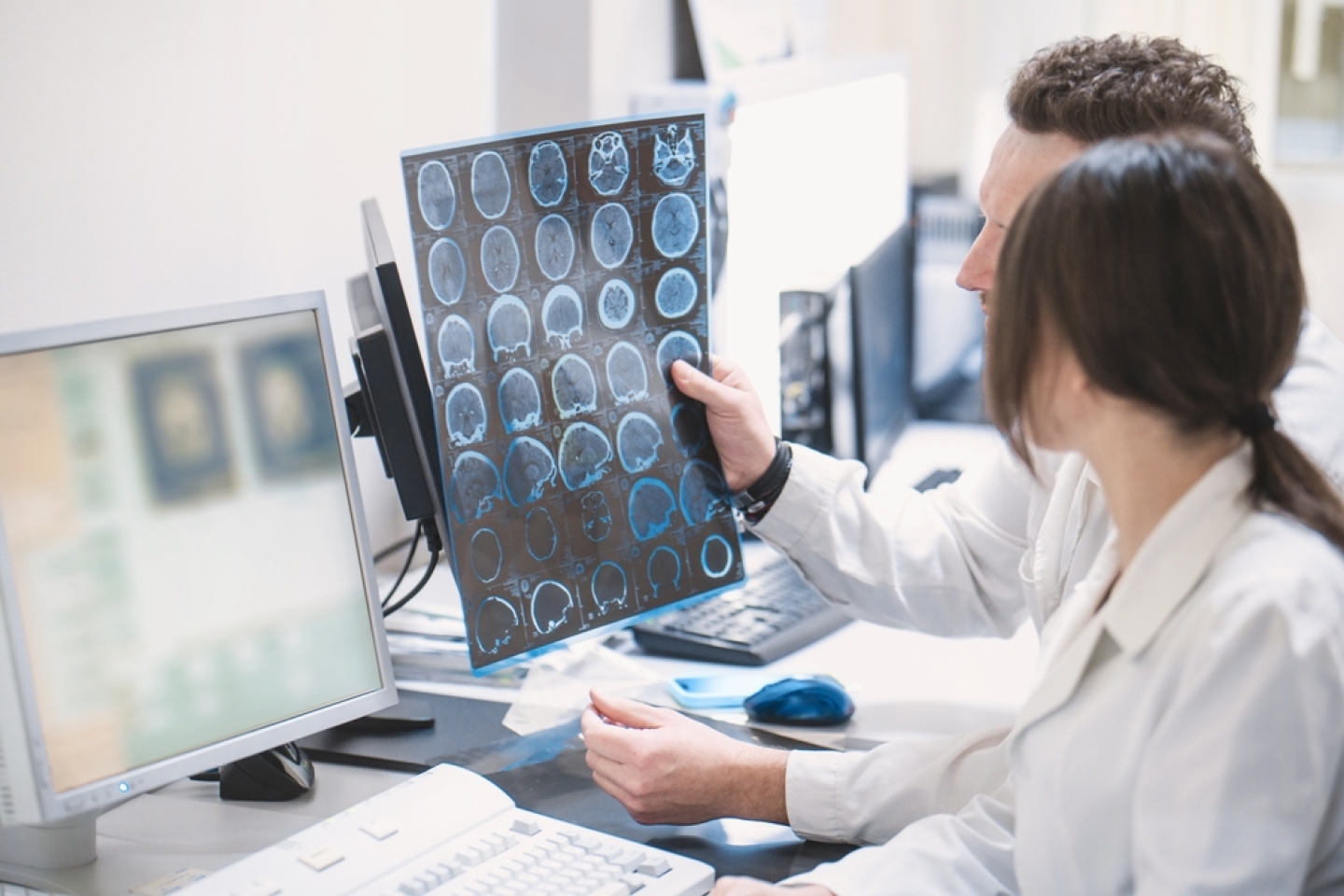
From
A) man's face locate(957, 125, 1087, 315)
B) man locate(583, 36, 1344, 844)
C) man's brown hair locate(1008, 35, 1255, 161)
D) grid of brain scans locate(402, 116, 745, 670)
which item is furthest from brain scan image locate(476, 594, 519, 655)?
man's brown hair locate(1008, 35, 1255, 161)

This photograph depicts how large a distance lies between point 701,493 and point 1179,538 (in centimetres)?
58

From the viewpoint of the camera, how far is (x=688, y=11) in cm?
203

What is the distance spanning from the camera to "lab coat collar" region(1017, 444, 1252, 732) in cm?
80

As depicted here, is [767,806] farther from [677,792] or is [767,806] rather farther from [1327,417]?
[1327,417]

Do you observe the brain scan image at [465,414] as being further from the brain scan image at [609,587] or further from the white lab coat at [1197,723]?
the white lab coat at [1197,723]

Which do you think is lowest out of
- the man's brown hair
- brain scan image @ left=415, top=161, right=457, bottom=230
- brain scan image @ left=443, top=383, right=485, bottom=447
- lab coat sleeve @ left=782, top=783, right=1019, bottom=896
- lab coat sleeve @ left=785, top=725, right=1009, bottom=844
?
lab coat sleeve @ left=785, top=725, right=1009, bottom=844

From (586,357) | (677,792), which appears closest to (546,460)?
(586,357)

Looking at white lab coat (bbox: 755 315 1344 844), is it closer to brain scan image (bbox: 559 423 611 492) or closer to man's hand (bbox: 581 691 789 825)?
man's hand (bbox: 581 691 789 825)

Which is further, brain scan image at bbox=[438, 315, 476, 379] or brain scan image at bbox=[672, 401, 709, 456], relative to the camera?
brain scan image at bbox=[672, 401, 709, 456]

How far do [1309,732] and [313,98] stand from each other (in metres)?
1.24

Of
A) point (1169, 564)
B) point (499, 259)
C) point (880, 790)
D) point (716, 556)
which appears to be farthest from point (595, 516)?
point (1169, 564)

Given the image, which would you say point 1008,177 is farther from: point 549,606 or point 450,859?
point 450,859

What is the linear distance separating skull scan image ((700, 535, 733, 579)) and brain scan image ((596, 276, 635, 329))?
243mm

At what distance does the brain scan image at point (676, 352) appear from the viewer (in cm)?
128
